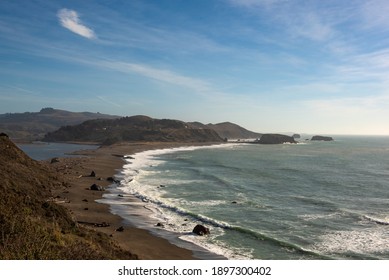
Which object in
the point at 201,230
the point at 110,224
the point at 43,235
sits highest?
the point at 43,235

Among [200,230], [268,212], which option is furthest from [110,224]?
[268,212]

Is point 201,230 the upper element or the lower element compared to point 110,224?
upper

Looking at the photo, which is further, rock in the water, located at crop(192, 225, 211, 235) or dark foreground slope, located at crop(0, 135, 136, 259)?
rock in the water, located at crop(192, 225, 211, 235)

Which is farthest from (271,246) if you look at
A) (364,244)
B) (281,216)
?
(281,216)

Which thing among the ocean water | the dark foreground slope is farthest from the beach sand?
the dark foreground slope

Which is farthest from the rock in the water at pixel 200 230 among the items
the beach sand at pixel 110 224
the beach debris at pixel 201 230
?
the beach sand at pixel 110 224

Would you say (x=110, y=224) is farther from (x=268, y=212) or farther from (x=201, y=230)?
(x=268, y=212)

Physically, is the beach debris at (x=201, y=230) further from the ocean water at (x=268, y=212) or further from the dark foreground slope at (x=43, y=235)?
the dark foreground slope at (x=43, y=235)

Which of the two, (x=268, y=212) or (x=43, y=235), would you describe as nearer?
(x=43, y=235)

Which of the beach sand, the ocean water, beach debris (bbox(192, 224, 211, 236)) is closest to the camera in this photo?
the beach sand

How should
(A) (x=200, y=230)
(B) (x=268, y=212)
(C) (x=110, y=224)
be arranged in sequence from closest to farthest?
(A) (x=200, y=230) < (C) (x=110, y=224) < (B) (x=268, y=212)

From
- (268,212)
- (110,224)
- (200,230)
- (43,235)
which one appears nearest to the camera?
(43,235)

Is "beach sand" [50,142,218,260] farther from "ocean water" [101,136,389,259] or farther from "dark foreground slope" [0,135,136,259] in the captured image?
"dark foreground slope" [0,135,136,259]
